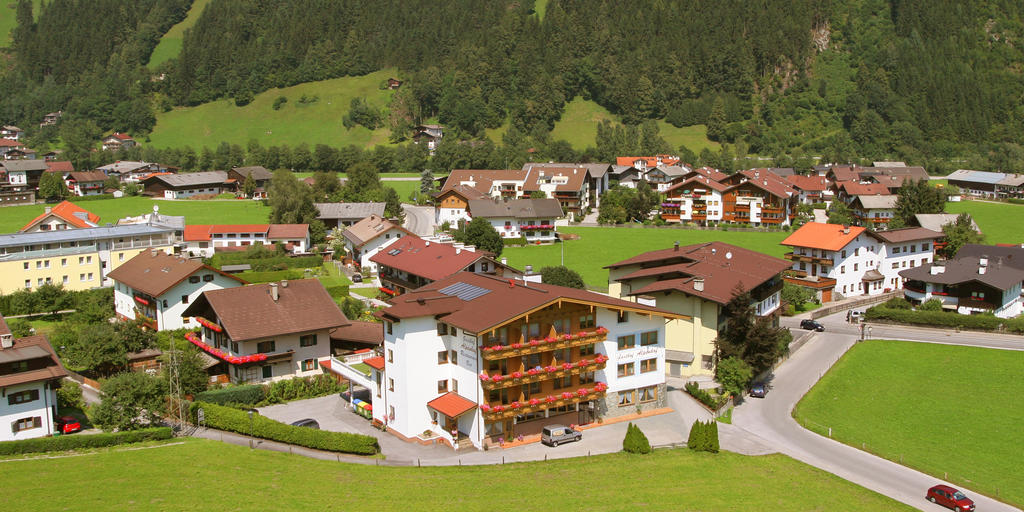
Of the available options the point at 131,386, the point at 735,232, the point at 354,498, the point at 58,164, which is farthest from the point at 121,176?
the point at 354,498

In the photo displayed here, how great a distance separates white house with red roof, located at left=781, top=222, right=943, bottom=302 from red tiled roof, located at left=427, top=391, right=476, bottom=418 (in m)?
43.9

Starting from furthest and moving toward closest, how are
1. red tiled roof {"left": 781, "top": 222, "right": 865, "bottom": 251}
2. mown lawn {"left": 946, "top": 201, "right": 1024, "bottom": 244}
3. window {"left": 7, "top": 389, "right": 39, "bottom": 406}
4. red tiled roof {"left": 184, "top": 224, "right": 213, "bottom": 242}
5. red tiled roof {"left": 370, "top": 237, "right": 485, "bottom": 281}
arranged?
mown lawn {"left": 946, "top": 201, "right": 1024, "bottom": 244}, red tiled roof {"left": 184, "top": 224, "right": 213, "bottom": 242}, red tiled roof {"left": 781, "top": 222, "right": 865, "bottom": 251}, red tiled roof {"left": 370, "top": 237, "right": 485, "bottom": 281}, window {"left": 7, "top": 389, "right": 39, "bottom": 406}

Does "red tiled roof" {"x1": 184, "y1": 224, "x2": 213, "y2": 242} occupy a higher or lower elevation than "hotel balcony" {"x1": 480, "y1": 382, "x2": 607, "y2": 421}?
higher

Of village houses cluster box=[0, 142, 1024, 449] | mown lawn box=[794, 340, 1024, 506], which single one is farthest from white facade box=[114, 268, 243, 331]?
mown lawn box=[794, 340, 1024, 506]

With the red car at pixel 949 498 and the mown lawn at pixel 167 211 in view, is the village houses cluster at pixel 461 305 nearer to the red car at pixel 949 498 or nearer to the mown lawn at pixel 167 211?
the red car at pixel 949 498

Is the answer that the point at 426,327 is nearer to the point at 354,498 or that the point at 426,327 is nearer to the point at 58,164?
the point at 354,498

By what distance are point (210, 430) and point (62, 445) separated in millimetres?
6430

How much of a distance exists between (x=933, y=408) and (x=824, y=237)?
30.1 m

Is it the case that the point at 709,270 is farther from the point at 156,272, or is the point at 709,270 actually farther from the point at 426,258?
the point at 156,272

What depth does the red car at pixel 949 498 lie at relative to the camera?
3238 centimetres

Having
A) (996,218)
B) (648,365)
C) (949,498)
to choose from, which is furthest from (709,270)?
(996,218)

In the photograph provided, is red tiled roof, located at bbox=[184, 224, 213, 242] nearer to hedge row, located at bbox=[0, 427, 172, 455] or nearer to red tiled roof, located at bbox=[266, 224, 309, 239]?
red tiled roof, located at bbox=[266, 224, 309, 239]

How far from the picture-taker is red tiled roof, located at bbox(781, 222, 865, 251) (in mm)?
71625

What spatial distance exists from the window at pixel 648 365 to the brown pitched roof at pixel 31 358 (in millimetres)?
28359
